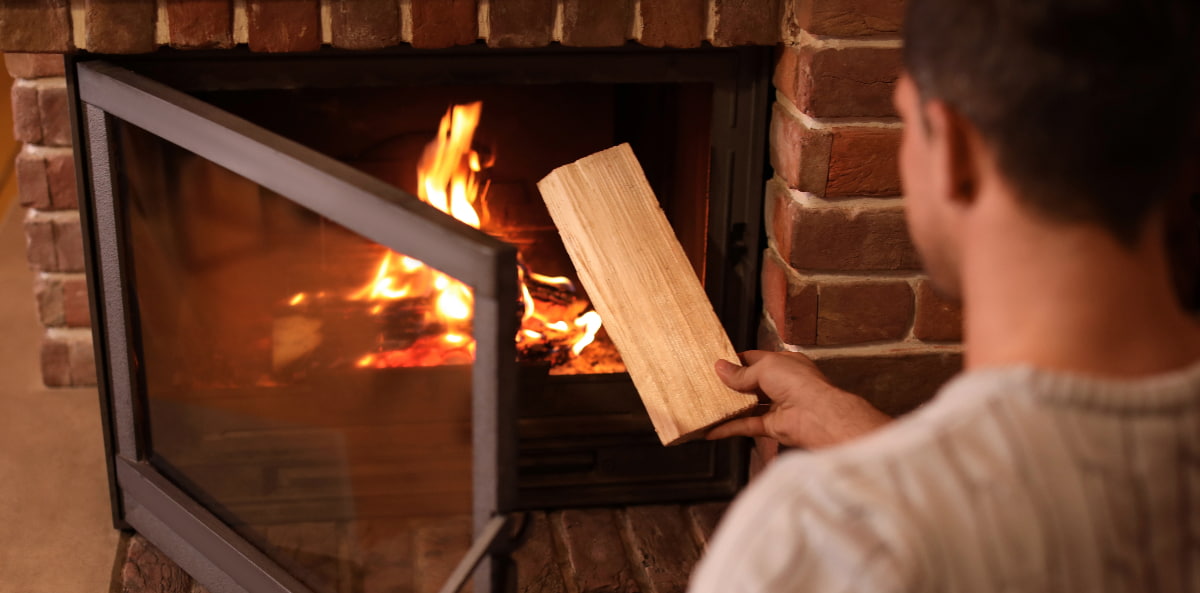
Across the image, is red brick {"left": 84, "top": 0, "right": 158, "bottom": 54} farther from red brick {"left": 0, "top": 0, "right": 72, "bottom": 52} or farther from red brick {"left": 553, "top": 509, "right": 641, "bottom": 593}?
red brick {"left": 553, "top": 509, "right": 641, "bottom": 593}

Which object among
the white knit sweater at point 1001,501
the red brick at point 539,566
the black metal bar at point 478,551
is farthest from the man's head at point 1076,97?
the red brick at point 539,566

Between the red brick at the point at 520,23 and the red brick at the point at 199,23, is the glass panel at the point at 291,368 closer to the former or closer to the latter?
the red brick at the point at 199,23

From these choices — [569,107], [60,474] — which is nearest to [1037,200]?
[569,107]

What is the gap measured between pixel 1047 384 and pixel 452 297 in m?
0.76

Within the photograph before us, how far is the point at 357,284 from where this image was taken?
1450 millimetres

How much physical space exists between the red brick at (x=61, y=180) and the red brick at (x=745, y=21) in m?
1.09

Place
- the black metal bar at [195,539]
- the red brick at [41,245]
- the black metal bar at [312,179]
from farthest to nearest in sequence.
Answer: the red brick at [41,245], the black metal bar at [195,539], the black metal bar at [312,179]

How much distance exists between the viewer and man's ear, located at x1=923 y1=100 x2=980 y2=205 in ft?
2.31

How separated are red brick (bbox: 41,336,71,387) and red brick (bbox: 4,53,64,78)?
18.9 inches

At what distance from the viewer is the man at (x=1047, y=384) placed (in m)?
0.62

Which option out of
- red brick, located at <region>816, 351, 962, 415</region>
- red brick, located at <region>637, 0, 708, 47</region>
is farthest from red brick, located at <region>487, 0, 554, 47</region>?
red brick, located at <region>816, 351, 962, 415</region>

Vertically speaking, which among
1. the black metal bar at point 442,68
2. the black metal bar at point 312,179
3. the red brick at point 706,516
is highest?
the black metal bar at point 442,68

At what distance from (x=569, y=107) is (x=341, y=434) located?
0.60 m

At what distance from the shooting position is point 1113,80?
2.10 ft
